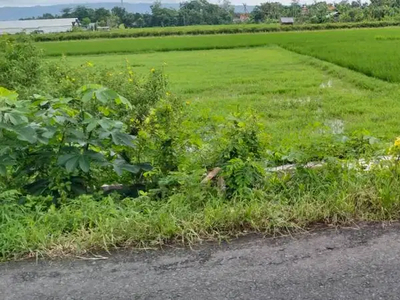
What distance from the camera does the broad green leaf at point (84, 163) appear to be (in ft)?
8.34

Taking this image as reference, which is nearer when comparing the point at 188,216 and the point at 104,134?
the point at 188,216

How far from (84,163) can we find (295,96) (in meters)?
6.60

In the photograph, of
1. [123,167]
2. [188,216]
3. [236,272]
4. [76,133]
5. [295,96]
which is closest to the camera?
[236,272]

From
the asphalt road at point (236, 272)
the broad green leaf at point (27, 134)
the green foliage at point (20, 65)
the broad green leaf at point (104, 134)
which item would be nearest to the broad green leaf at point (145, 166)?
the broad green leaf at point (104, 134)

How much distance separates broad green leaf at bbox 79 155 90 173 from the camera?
2542mm

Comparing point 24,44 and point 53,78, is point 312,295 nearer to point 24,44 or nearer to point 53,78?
point 53,78

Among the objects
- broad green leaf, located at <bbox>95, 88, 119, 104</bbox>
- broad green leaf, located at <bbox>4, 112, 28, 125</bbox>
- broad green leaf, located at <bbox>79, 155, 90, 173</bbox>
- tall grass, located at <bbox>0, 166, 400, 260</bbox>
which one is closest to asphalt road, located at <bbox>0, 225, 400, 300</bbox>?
tall grass, located at <bbox>0, 166, 400, 260</bbox>

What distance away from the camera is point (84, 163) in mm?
2576

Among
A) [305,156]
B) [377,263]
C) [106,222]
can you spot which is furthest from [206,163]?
[377,263]

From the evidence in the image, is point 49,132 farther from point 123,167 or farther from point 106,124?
point 123,167

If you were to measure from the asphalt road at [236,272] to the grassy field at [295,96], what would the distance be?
133 cm

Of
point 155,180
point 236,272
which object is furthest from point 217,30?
point 236,272

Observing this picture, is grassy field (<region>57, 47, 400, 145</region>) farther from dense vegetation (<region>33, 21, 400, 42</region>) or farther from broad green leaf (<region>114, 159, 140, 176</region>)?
dense vegetation (<region>33, 21, 400, 42</region>)

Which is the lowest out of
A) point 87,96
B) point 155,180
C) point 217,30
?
point 155,180
